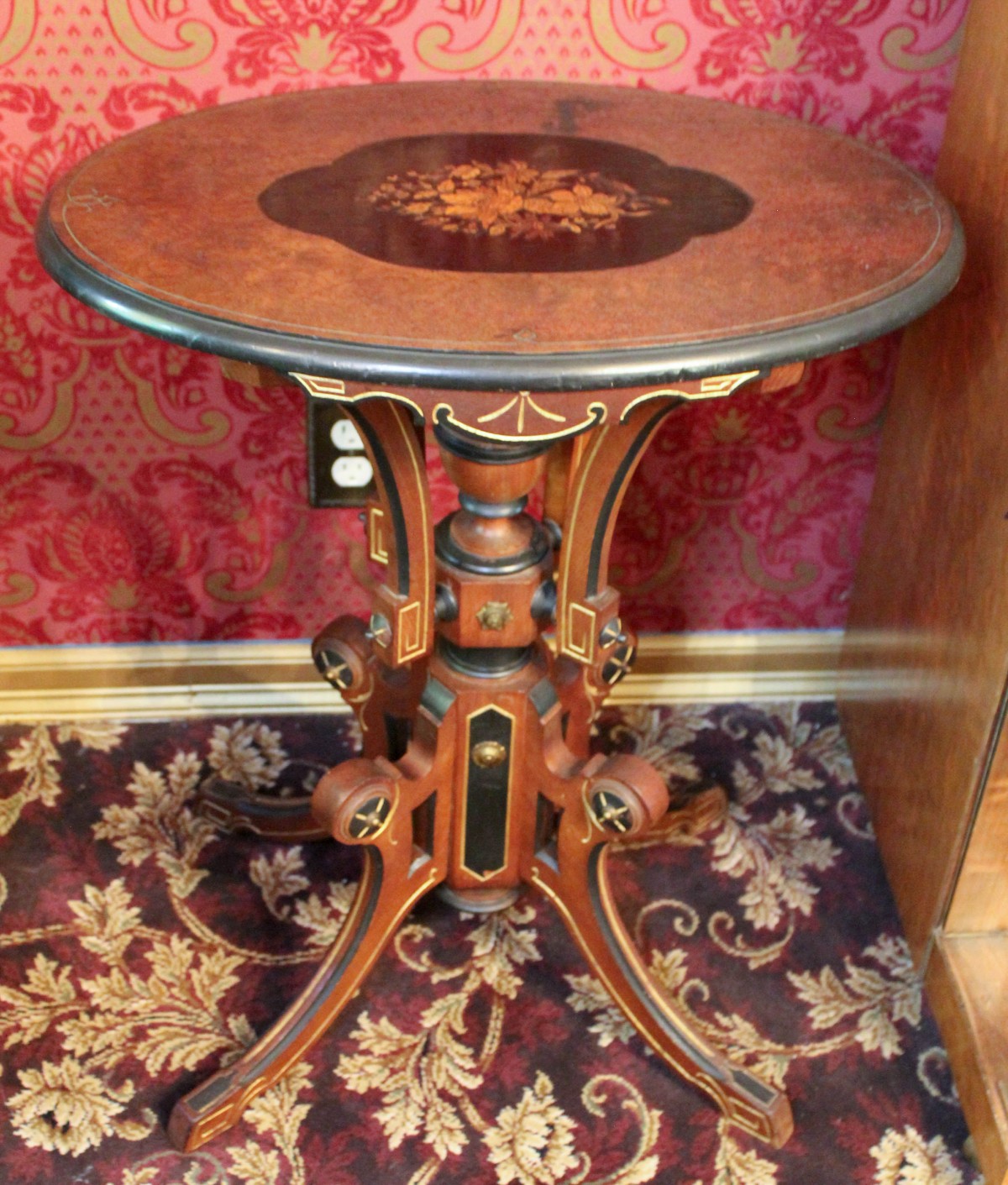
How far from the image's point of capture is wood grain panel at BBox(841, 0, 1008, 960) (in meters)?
1.31

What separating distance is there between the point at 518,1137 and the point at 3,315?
1.02 metres

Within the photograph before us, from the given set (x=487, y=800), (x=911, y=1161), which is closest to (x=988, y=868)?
(x=911, y=1161)

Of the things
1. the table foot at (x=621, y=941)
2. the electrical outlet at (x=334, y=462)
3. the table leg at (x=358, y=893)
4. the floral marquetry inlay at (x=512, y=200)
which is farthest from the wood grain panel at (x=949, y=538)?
the electrical outlet at (x=334, y=462)

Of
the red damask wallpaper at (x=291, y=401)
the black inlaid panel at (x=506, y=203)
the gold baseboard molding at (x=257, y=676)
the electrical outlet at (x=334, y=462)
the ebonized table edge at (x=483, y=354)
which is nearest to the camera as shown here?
the ebonized table edge at (x=483, y=354)

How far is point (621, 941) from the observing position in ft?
4.38

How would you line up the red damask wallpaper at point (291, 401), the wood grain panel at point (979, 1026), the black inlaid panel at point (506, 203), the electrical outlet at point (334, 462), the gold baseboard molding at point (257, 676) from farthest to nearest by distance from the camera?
1. the gold baseboard molding at point (257, 676)
2. the electrical outlet at point (334, 462)
3. the red damask wallpaper at point (291, 401)
4. the wood grain panel at point (979, 1026)
5. the black inlaid panel at point (506, 203)

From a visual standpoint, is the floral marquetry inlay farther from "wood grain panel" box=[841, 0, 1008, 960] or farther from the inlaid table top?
"wood grain panel" box=[841, 0, 1008, 960]

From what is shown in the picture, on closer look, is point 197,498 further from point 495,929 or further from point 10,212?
point 495,929

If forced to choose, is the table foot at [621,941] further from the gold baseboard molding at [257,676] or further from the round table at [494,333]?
the gold baseboard molding at [257,676]

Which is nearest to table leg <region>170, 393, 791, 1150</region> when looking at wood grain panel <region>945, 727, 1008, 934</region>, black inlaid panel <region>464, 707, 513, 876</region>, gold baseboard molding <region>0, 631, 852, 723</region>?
black inlaid panel <region>464, 707, 513, 876</region>

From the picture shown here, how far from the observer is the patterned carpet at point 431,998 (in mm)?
1286

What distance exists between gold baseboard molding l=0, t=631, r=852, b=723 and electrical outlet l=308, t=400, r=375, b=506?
24cm

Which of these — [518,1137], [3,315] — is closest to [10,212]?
[3,315]

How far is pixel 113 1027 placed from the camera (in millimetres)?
1381
